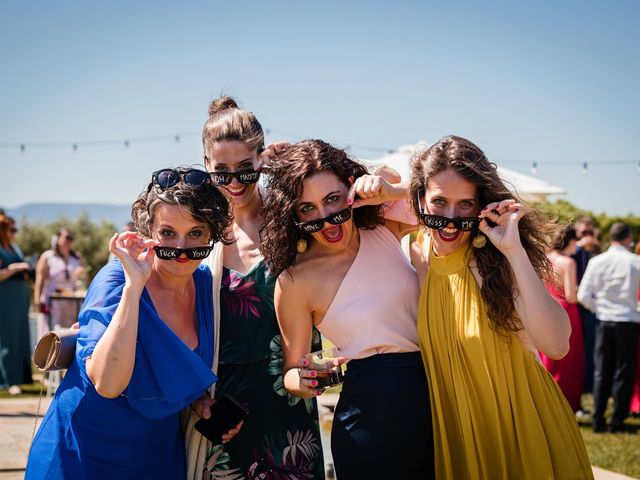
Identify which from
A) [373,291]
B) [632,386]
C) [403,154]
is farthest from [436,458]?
[403,154]

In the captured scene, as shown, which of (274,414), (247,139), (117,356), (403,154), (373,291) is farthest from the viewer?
(403,154)

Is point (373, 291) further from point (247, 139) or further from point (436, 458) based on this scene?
point (247, 139)

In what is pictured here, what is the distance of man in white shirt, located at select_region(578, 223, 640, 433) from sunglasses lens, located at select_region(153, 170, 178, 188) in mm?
6342

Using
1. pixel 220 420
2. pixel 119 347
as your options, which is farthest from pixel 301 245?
pixel 119 347

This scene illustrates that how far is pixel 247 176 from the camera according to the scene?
3.22 meters

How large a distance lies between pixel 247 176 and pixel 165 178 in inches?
19.3

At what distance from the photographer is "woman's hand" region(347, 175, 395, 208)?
2787 mm

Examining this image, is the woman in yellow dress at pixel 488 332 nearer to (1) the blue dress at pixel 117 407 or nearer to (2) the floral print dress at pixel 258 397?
(2) the floral print dress at pixel 258 397

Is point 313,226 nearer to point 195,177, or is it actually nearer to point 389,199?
point 389,199

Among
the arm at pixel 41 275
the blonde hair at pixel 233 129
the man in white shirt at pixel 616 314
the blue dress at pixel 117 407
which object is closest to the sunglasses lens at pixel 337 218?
the blonde hair at pixel 233 129

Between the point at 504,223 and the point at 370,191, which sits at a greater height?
the point at 370,191

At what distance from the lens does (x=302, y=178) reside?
2.89 metres

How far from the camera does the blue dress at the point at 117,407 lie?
252 centimetres

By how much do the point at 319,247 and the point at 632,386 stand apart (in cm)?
612
